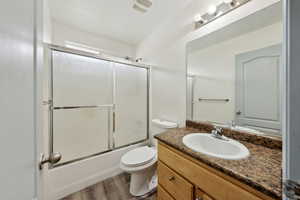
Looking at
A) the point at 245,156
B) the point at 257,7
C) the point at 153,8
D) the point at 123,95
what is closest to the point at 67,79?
the point at 123,95

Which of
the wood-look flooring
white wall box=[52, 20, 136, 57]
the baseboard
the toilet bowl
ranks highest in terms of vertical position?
white wall box=[52, 20, 136, 57]

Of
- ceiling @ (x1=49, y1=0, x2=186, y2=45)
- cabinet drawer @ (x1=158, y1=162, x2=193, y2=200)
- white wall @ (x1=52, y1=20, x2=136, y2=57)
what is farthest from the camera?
white wall @ (x1=52, y1=20, x2=136, y2=57)

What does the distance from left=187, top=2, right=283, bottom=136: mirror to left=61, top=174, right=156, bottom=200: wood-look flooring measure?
4.11 ft

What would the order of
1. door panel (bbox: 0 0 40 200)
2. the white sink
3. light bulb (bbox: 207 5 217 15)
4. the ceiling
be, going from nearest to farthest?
door panel (bbox: 0 0 40 200) < the white sink < light bulb (bbox: 207 5 217 15) < the ceiling

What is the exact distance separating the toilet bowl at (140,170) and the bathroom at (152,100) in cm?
2

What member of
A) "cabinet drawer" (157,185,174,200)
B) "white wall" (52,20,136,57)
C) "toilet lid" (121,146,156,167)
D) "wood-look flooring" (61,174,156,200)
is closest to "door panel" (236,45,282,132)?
"cabinet drawer" (157,185,174,200)

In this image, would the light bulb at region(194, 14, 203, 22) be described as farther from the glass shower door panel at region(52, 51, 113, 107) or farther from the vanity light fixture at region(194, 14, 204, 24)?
the glass shower door panel at region(52, 51, 113, 107)

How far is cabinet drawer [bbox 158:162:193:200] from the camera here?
853 millimetres

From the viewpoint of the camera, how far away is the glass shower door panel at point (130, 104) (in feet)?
6.90

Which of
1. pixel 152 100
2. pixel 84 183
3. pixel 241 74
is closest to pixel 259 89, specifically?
pixel 241 74

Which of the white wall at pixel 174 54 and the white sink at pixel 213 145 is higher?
the white wall at pixel 174 54

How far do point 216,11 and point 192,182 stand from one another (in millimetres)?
1557

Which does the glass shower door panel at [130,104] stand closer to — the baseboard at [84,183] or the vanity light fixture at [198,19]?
the baseboard at [84,183]

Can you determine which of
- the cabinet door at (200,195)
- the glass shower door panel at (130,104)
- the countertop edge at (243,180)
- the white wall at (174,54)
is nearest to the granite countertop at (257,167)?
the countertop edge at (243,180)
